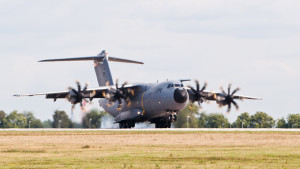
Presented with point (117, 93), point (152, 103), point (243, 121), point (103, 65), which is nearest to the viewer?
point (152, 103)

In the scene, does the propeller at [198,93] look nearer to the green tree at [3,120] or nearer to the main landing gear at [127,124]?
the main landing gear at [127,124]

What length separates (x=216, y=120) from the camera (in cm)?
7519

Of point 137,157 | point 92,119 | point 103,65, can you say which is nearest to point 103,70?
point 103,65

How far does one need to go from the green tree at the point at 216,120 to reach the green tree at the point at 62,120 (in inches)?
747

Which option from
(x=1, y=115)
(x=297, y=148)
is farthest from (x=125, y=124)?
(x=297, y=148)

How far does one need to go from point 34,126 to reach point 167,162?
4579 cm

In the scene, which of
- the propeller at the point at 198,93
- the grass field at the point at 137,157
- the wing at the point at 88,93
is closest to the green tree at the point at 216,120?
the propeller at the point at 198,93

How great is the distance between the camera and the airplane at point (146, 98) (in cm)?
5538

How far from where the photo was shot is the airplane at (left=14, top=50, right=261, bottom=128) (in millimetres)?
55375

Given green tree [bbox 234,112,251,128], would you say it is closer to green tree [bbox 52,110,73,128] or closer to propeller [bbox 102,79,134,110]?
propeller [bbox 102,79,134,110]

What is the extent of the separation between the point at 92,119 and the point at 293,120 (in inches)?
1204

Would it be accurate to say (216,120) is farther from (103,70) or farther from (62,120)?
(62,120)

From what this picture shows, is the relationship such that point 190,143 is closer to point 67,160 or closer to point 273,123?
point 67,160

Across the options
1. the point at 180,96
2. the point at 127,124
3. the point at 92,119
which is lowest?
the point at 127,124
